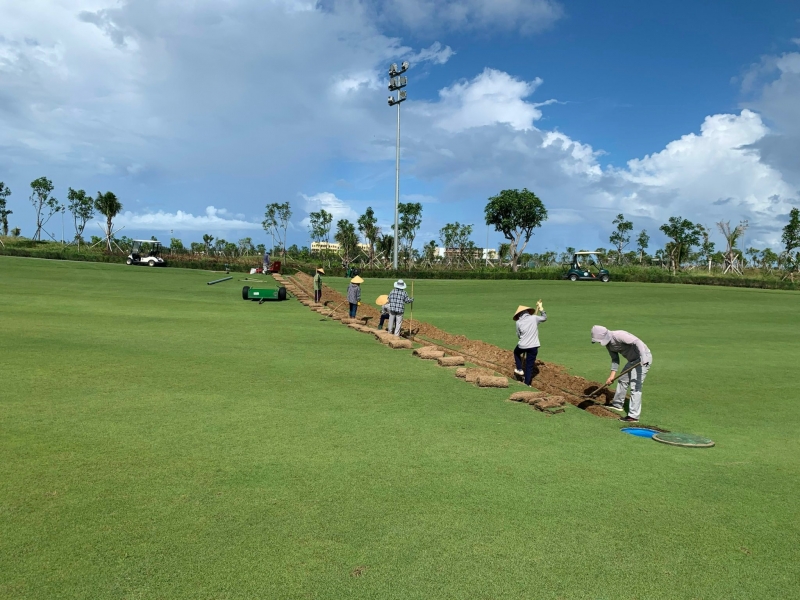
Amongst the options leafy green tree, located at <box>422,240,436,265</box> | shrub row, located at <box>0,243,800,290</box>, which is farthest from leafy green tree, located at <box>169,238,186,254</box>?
leafy green tree, located at <box>422,240,436,265</box>

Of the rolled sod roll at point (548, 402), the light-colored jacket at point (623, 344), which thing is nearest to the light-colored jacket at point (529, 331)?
the light-colored jacket at point (623, 344)

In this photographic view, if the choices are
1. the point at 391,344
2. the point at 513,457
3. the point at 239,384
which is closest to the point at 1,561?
the point at 513,457

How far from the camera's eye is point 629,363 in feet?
30.0

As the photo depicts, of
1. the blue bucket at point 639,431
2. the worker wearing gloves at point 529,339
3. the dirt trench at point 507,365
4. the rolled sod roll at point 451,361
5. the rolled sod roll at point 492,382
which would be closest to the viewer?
the blue bucket at point 639,431

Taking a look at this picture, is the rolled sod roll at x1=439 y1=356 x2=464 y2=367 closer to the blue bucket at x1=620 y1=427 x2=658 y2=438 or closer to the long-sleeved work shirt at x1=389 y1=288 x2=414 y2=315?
the long-sleeved work shirt at x1=389 y1=288 x2=414 y2=315

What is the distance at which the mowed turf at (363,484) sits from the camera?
411cm

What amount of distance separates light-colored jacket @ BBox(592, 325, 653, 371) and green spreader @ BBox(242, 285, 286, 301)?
19.0 m

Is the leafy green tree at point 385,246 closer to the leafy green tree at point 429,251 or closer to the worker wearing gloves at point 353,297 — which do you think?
the leafy green tree at point 429,251

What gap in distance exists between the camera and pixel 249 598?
378cm

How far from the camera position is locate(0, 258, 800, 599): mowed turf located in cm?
411

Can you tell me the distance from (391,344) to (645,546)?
10156mm

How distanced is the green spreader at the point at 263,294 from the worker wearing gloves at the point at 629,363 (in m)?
19.0

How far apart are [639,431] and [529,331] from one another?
337 centimetres

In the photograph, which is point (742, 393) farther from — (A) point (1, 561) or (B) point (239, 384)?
(A) point (1, 561)
